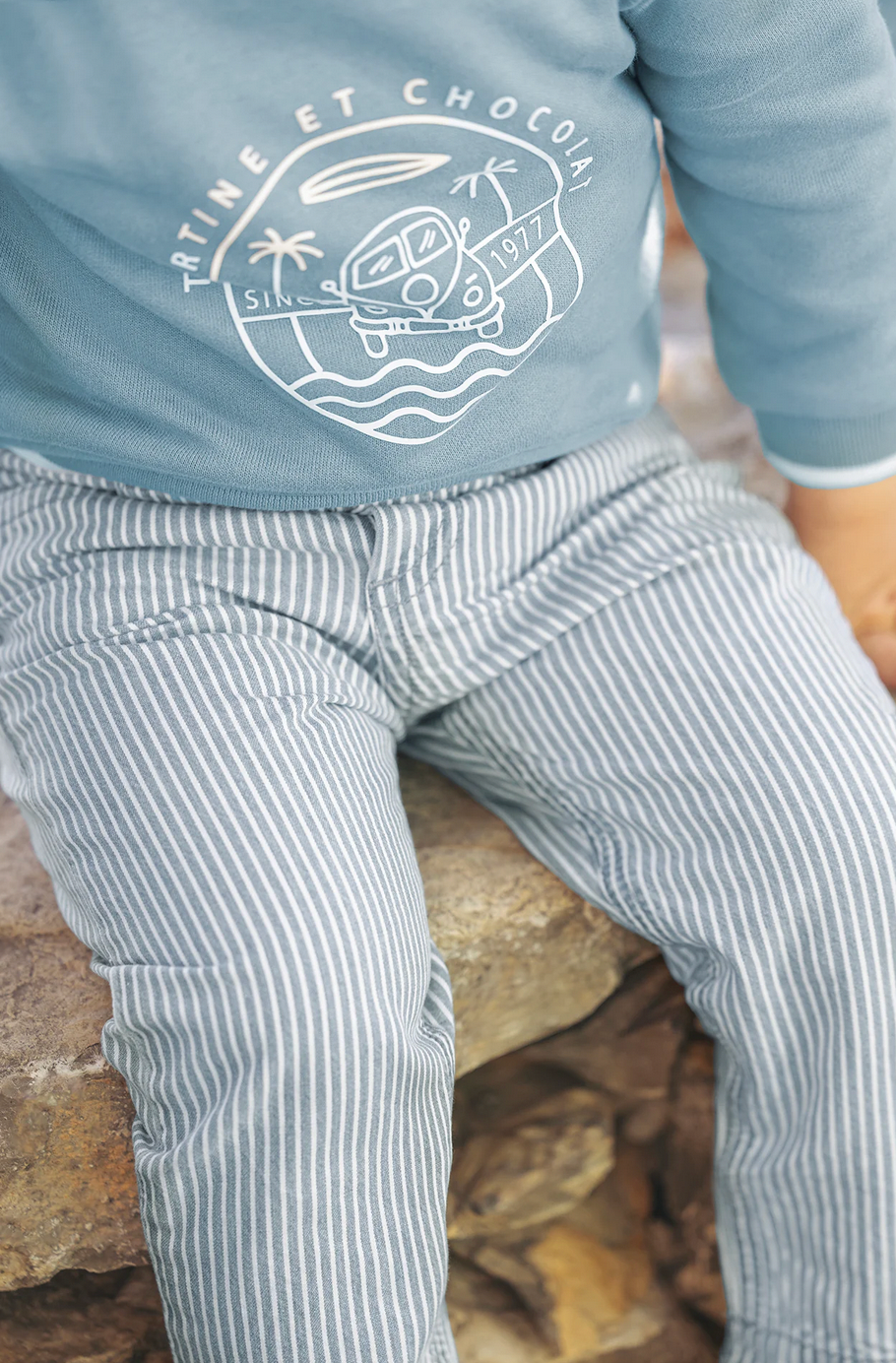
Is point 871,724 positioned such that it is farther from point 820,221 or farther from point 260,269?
point 260,269

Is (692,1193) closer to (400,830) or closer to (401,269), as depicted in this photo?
(400,830)

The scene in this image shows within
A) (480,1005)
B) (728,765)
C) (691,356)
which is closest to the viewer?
(728,765)

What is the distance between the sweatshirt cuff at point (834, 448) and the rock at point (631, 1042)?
41cm

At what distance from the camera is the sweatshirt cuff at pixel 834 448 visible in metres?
0.80

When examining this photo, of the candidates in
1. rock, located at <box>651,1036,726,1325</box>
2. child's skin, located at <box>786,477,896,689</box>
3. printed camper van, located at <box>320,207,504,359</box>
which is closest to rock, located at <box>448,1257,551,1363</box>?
rock, located at <box>651,1036,726,1325</box>

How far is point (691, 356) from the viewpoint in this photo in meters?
1.30

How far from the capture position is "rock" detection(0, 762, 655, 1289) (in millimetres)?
643

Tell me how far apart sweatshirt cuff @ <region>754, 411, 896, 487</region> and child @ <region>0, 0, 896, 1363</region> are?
0.03 m


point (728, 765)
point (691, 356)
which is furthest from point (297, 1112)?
point (691, 356)

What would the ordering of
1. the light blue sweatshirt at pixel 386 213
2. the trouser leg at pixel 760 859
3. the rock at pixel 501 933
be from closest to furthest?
the light blue sweatshirt at pixel 386 213
the trouser leg at pixel 760 859
the rock at pixel 501 933

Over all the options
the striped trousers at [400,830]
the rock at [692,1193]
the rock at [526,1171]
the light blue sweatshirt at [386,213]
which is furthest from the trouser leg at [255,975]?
the rock at [692,1193]

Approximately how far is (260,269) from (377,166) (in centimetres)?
8

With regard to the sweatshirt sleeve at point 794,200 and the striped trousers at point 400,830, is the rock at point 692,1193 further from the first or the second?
the sweatshirt sleeve at point 794,200

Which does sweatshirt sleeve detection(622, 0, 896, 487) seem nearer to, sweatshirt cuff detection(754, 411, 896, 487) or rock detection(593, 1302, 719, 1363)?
sweatshirt cuff detection(754, 411, 896, 487)
